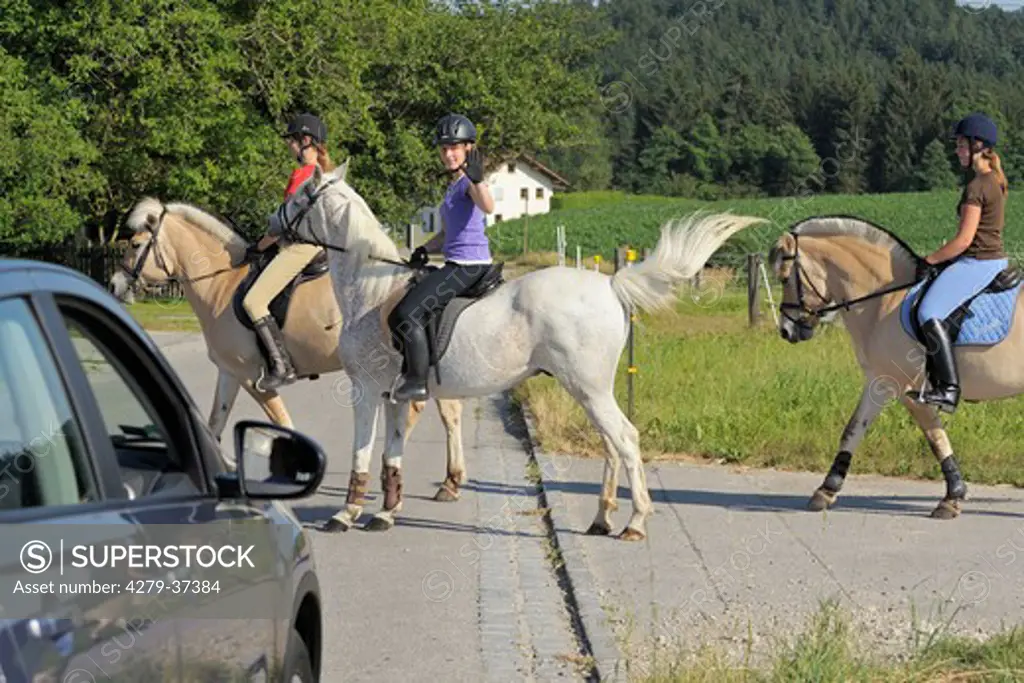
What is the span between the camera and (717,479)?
1388 centimetres

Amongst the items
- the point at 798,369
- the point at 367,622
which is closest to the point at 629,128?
the point at 798,369

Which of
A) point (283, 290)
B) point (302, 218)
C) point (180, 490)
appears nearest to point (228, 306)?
point (283, 290)

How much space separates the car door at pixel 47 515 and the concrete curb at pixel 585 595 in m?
3.97

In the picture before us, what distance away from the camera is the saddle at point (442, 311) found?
11234 millimetres

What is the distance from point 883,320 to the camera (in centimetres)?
1236

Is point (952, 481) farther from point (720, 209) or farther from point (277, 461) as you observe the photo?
point (720, 209)

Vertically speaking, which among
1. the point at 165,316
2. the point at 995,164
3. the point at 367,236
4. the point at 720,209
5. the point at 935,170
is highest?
the point at 935,170

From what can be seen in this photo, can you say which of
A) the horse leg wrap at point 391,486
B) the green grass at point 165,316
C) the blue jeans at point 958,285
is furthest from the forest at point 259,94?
the blue jeans at point 958,285

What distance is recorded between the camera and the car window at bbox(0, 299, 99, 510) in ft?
11.4

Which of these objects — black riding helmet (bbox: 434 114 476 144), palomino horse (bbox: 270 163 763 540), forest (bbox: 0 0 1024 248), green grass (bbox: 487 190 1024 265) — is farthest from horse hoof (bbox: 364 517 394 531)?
green grass (bbox: 487 190 1024 265)

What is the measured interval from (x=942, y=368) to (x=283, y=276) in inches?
189

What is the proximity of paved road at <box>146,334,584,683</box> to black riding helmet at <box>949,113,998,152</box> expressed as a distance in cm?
390

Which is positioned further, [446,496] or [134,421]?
[446,496]

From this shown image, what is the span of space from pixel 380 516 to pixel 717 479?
11.3 feet
